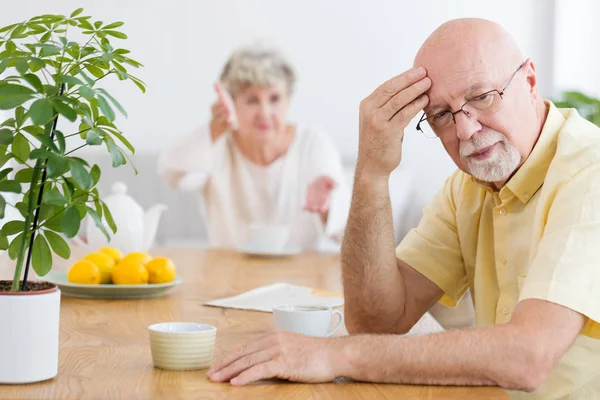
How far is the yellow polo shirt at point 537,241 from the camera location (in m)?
1.20

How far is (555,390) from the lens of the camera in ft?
4.73

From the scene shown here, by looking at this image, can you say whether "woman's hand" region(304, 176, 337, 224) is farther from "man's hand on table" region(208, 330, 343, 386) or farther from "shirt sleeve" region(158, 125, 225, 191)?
"man's hand on table" region(208, 330, 343, 386)

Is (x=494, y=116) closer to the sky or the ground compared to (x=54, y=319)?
closer to the sky

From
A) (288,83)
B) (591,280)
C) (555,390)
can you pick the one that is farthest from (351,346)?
(288,83)

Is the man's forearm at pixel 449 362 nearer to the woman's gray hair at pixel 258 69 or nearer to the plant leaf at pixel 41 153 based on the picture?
the plant leaf at pixel 41 153

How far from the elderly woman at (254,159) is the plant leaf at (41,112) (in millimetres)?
2385

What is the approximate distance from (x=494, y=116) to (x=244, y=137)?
222 cm

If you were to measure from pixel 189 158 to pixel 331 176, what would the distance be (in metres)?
0.63

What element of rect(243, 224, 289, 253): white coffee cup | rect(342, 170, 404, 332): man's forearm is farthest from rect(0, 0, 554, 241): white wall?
rect(342, 170, 404, 332): man's forearm

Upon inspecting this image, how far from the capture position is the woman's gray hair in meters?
3.50

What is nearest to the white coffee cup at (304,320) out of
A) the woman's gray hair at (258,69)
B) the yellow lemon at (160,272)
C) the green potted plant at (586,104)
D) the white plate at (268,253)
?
the yellow lemon at (160,272)

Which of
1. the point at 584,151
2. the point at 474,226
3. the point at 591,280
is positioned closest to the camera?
the point at 591,280

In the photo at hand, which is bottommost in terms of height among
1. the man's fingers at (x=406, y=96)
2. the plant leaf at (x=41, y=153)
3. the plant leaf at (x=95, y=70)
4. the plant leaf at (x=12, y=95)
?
the plant leaf at (x=41, y=153)

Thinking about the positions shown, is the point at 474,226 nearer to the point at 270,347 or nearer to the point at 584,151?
the point at 584,151
